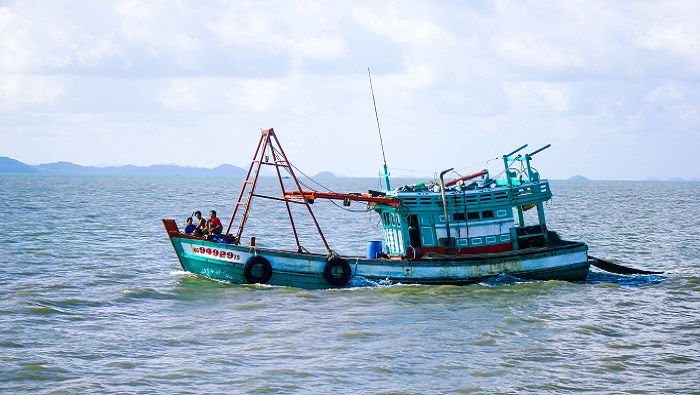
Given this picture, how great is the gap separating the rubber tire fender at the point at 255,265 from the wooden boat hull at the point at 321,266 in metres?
0.10

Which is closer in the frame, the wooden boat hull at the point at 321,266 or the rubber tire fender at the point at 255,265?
the rubber tire fender at the point at 255,265

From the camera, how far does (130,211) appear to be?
66.6m

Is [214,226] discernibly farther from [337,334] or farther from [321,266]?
[337,334]

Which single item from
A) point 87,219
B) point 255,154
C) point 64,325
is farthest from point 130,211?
point 64,325

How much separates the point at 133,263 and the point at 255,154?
30.1ft

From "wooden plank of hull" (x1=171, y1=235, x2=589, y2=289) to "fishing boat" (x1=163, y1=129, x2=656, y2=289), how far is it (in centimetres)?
3

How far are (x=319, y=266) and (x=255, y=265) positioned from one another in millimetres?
1971

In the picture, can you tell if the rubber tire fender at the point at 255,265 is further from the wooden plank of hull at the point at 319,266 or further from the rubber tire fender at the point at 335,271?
the rubber tire fender at the point at 335,271

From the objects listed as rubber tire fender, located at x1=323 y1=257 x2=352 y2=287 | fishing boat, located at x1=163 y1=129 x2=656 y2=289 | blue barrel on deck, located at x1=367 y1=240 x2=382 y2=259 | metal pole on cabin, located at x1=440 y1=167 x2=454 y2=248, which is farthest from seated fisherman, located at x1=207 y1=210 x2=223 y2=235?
metal pole on cabin, located at x1=440 y1=167 x2=454 y2=248

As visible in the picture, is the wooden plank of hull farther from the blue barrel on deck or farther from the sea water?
the blue barrel on deck

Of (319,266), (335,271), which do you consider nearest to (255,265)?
(319,266)

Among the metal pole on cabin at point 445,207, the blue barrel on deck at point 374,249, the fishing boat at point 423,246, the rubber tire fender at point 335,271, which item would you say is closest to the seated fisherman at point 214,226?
the fishing boat at point 423,246

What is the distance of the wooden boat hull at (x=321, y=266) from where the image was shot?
84.2 feet

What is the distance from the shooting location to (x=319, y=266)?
84.9 feet
